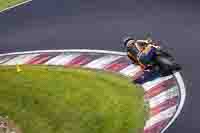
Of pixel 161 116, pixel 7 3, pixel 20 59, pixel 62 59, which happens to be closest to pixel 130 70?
pixel 62 59

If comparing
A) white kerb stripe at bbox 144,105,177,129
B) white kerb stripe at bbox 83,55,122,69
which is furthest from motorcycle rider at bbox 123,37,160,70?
white kerb stripe at bbox 144,105,177,129

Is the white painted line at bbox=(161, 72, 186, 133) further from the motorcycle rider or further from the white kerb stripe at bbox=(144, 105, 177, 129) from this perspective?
the motorcycle rider

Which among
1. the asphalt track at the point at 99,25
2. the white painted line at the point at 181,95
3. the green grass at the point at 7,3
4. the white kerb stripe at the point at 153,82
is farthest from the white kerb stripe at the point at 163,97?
the green grass at the point at 7,3

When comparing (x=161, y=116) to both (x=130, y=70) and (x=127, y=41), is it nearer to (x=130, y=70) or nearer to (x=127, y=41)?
(x=130, y=70)

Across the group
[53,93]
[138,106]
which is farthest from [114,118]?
[53,93]

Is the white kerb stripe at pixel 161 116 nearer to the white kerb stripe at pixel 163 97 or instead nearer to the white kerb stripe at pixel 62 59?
the white kerb stripe at pixel 163 97
